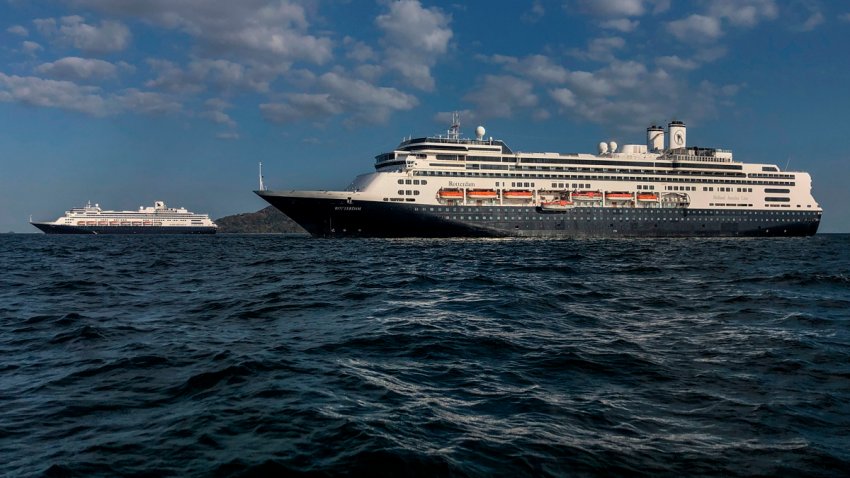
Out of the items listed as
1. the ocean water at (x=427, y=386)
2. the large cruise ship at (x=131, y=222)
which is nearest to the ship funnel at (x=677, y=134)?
the ocean water at (x=427, y=386)

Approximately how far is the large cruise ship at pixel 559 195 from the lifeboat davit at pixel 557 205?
141mm

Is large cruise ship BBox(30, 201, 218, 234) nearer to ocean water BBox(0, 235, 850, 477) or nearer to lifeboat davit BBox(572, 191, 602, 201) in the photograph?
lifeboat davit BBox(572, 191, 602, 201)

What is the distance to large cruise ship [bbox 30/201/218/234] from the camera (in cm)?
13475

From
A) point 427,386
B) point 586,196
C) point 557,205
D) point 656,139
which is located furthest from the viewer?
point 656,139

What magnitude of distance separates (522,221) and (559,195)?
7498 millimetres

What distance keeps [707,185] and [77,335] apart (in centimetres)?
8251

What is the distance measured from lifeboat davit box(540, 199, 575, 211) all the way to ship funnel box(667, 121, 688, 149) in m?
27.8

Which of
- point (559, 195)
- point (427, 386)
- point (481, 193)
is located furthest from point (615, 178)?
point (427, 386)

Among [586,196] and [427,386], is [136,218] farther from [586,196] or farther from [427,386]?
[427,386]

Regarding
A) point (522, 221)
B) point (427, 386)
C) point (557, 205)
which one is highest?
point (557, 205)

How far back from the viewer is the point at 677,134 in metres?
85.4

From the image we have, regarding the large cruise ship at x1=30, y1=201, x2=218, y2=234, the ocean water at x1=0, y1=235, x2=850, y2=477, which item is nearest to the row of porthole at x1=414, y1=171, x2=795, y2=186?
the ocean water at x1=0, y1=235, x2=850, y2=477

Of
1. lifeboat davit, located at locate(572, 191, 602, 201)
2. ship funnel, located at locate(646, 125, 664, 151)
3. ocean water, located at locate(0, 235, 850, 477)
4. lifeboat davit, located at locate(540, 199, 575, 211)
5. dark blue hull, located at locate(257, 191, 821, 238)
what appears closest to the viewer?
ocean water, located at locate(0, 235, 850, 477)

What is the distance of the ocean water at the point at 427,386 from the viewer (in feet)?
16.9
